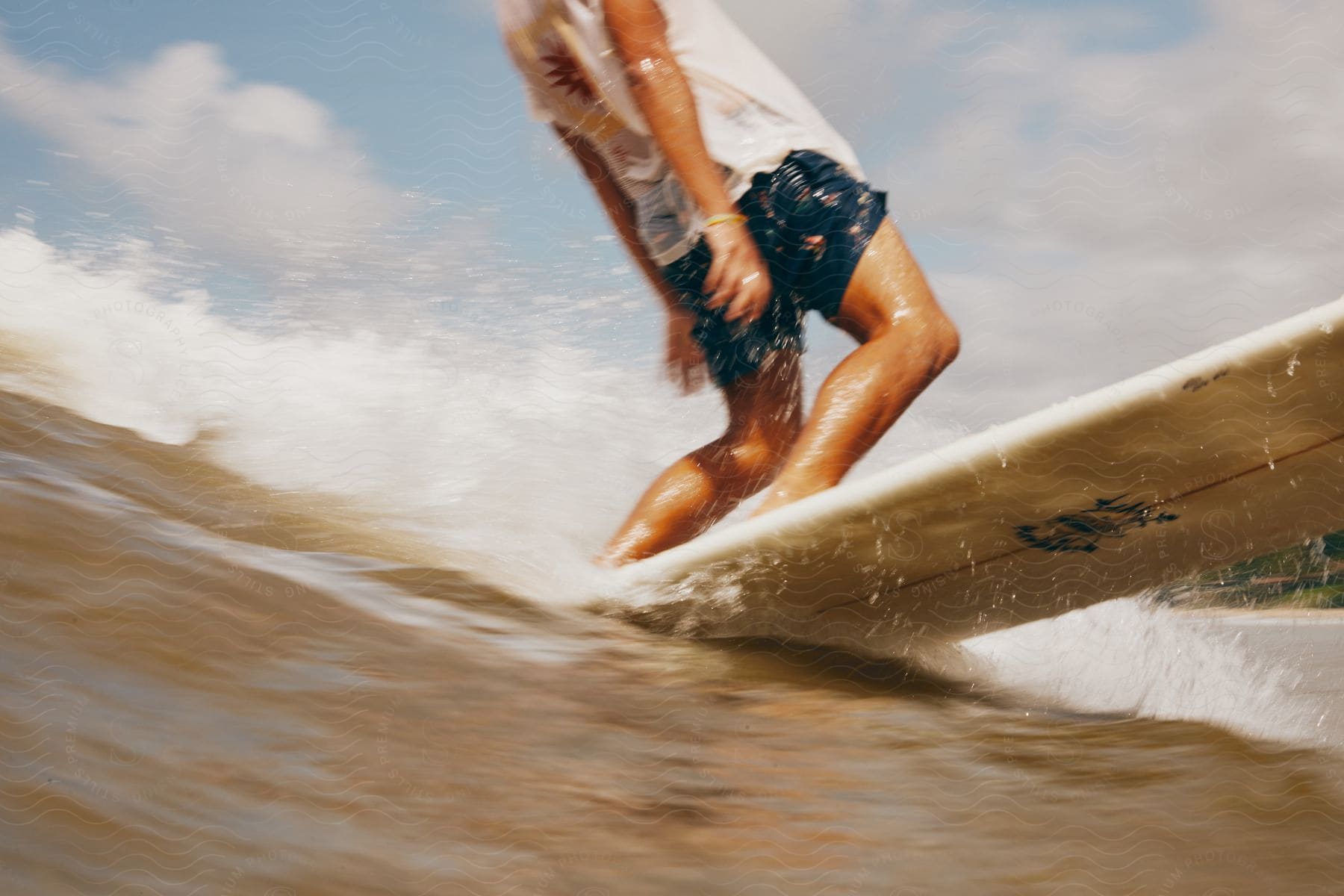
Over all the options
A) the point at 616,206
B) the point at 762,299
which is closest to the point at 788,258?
the point at 762,299

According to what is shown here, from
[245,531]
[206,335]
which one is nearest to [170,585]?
[245,531]

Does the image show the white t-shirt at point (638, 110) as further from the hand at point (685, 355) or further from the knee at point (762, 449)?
the knee at point (762, 449)

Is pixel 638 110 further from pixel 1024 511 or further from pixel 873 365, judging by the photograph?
pixel 1024 511

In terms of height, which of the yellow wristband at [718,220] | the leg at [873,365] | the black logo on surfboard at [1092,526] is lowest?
the black logo on surfboard at [1092,526]

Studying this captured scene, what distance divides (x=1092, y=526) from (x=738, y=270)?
1.12ft

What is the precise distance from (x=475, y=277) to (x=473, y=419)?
0.12 m

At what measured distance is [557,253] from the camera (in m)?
0.78

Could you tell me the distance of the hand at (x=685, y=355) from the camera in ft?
2.52

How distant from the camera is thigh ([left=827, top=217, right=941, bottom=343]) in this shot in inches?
30.4

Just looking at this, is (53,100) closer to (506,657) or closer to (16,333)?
(16,333)

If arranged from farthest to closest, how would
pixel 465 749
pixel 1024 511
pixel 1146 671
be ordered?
pixel 1146 671 < pixel 1024 511 < pixel 465 749

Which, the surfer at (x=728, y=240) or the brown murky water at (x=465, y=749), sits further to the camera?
the surfer at (x=728, y=240)

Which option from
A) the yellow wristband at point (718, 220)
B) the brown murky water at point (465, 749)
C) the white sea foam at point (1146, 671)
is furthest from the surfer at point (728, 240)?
the white sea foam at point (1146, 671)

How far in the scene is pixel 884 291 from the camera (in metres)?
0.78
